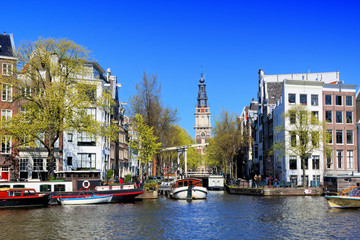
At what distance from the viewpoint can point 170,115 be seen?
80.6 meters

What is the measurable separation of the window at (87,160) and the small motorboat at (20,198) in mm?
21154

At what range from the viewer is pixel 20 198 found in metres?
46.9

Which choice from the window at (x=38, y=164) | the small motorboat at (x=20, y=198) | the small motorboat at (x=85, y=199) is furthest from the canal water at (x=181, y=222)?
the window at (x=38, y=164)

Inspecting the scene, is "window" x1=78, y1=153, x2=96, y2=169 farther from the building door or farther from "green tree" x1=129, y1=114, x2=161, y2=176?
the building door

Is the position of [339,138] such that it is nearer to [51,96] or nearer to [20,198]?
[51,96]

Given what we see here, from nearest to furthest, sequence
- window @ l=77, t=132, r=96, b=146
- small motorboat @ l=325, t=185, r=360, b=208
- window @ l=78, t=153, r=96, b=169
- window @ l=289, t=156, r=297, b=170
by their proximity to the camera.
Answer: small motorboat @ l=325, t=185, r=360, b=208
window @ l=77, t=132, r=96, b=146
window @ l=78, t=153, r=96, b=169
window @ l=289, t=156, r=297, b=170

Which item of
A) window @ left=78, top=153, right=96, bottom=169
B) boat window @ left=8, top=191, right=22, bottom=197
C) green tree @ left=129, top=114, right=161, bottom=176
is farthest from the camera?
green tree @ left=129, top=114, right=161, bottom=176

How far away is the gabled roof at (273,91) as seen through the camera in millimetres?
91438

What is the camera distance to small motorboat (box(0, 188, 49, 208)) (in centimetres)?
4669

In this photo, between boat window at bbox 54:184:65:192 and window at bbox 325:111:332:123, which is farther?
window at bbox 325:111:332:123

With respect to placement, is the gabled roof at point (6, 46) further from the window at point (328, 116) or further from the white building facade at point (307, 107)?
the window at point (328, 116)

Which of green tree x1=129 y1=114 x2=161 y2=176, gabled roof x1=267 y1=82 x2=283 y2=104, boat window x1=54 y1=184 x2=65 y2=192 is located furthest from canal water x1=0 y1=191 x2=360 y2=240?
gabled roof x1=267 y1=82 x2=283 y2=104

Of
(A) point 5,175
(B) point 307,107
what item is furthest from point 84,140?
(B) point 307,107

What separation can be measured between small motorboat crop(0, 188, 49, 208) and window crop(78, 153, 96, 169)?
21154 mm
